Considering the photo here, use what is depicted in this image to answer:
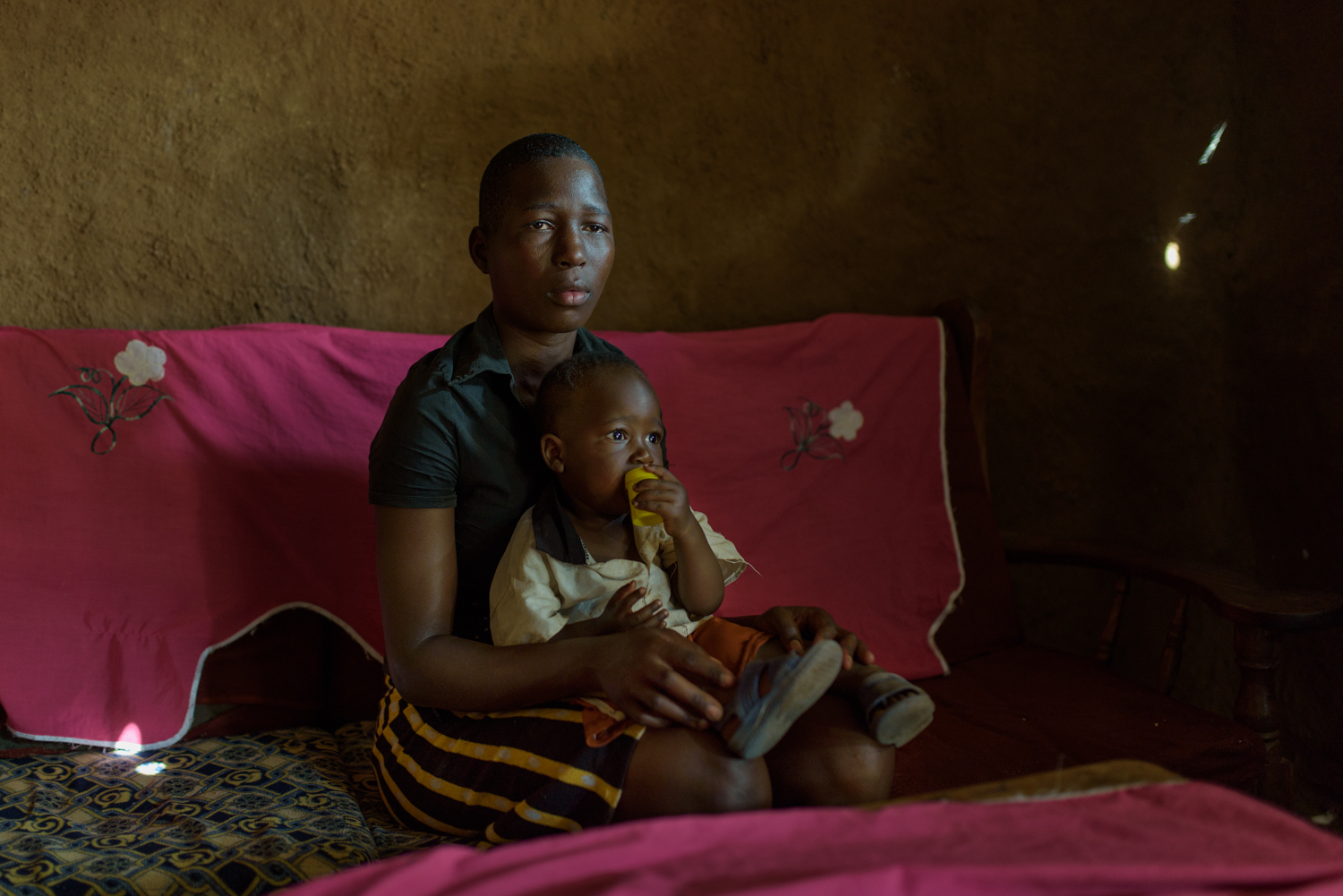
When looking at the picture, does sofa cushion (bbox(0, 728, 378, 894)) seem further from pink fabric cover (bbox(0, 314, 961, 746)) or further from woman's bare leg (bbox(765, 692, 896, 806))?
woman's bare leg (bbox(765, 692, 896, 806))

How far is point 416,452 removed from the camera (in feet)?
4.59

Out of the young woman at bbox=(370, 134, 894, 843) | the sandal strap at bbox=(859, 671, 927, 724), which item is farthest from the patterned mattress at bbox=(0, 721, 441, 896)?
the sandal strap at bbox=(859, 671, 927, 724)

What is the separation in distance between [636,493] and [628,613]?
19cm

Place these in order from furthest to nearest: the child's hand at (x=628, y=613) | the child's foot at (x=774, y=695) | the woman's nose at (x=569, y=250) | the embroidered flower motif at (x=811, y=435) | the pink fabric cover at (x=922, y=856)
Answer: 1. the embroidered flower motif at (x=811, y=435)
2. the woman's nose at (x=569, y=250)
3. the child's hand at (x=628, y=613)
4. the child's foot at (x=774, y=695)
5. the pink fabric cover at (x=922, y=856)

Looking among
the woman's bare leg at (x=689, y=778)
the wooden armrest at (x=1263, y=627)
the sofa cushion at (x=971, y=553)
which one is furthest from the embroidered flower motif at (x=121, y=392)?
the wooden armrest at (x=1263, y=627)

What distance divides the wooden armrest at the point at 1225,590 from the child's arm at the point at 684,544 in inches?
42.6

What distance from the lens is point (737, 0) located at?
2.44m

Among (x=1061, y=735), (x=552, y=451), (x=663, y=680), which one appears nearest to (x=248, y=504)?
(x=552, y=451)

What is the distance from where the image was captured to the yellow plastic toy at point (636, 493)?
4.48 ft

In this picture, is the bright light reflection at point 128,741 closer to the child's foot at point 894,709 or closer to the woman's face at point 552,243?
the woman's face at point 552,243

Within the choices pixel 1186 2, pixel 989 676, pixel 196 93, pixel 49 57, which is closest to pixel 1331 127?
pixel 1186 2

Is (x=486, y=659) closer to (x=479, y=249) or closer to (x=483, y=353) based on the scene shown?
(x=483, y=353)

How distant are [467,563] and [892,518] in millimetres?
1141

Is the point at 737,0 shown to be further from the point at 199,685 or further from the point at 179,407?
the point at 199,685
